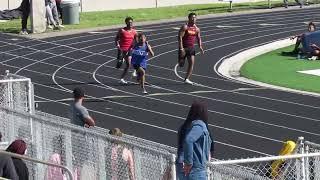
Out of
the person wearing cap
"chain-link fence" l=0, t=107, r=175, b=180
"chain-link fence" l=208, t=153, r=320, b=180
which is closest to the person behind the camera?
"chain-link fence" l=208, t=153, r=320, b=180

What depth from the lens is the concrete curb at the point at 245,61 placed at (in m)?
25.6

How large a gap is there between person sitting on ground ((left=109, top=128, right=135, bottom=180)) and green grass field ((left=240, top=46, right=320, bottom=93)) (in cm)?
1444

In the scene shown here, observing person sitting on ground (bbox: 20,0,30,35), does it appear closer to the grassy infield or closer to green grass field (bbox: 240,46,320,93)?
the grassy infield

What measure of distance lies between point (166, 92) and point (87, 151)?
13.0 m

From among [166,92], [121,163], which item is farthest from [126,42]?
[121,163]

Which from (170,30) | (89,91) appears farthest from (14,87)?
(170,30)

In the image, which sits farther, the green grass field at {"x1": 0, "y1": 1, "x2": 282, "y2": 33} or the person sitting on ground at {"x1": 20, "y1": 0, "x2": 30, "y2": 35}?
the green grass field at {"x1": 0, "y1": 1, "x2": 282, "y2": 33}

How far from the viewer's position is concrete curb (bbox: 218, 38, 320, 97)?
25.6 metres

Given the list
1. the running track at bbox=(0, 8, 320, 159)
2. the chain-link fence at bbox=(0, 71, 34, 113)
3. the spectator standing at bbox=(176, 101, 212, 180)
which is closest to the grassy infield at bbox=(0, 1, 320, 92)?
the running track at bbox=(0, 8, 320, 159)

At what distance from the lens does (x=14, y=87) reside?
15586mm

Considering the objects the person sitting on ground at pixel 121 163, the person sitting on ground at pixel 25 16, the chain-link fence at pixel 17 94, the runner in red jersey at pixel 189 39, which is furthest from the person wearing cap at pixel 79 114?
the person sitting on ground at pixel 25 16

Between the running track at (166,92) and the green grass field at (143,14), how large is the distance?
2.48m

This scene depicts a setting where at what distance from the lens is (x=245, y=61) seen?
31.1 metres

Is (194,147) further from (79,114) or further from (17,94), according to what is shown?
(17,94)
